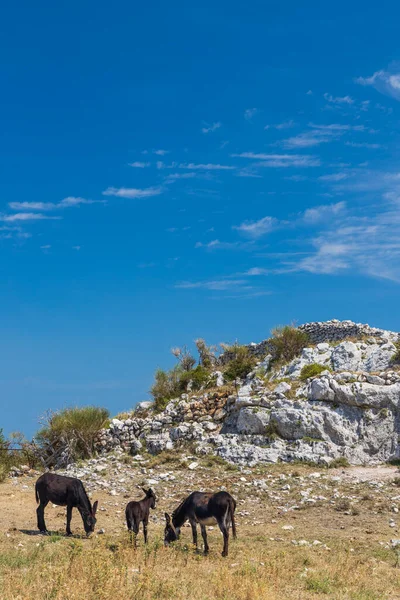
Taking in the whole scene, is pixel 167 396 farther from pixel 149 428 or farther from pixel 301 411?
pixel 301 411

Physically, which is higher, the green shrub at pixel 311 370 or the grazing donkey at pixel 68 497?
the green shrub at pixel 311 370

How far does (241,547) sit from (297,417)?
10.0 metres

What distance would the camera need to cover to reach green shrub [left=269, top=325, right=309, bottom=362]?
1160 inches

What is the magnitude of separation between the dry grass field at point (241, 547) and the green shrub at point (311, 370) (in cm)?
539

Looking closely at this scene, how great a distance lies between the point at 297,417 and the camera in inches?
837

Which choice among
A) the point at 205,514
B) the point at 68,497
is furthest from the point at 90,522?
the point at 205,514

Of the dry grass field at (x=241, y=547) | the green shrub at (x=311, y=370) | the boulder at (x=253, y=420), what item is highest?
the green shrub at (x=311, y=370)

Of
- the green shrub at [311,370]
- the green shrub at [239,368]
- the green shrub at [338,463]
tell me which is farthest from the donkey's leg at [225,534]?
the green shrub at [239,368]

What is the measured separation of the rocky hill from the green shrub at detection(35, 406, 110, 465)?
0.66 metres

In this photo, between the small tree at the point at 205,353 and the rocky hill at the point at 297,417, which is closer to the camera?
the rocky hill at the point at 297,417

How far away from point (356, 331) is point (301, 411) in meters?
13.9

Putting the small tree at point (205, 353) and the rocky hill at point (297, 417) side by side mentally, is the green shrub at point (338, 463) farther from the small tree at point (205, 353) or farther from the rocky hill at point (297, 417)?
the small tree at point (205, 353)

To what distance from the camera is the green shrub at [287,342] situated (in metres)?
29.5

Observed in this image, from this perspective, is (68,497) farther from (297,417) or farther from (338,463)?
(297,417)
